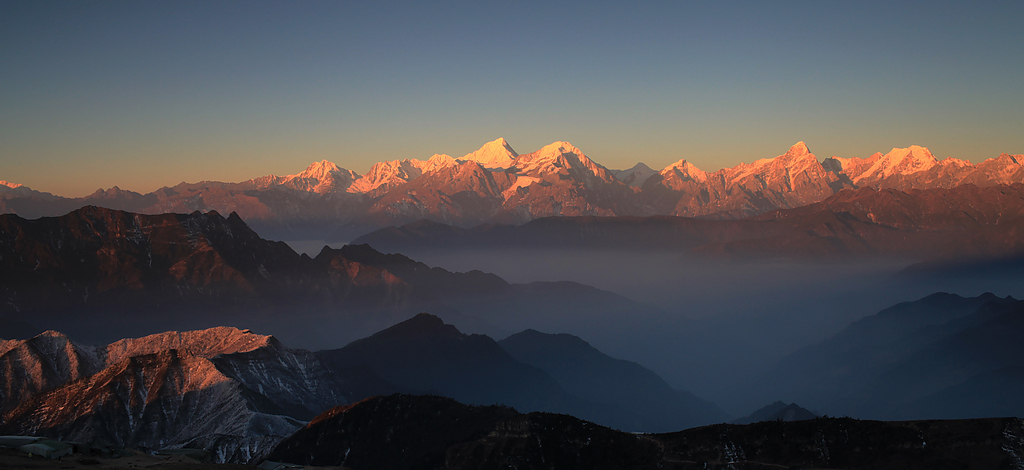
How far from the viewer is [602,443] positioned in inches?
5226

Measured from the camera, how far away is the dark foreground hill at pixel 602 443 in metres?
112

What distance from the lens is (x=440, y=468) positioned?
134500 millimetres

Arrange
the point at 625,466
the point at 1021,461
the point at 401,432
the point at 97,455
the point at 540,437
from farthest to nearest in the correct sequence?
the point at 401,432 < the point at 540,437 < the point at 625,466 < the point at 1021,461 < the point at 97,455

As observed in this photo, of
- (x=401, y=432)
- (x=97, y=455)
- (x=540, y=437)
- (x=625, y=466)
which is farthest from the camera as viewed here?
(x=401, y=432)

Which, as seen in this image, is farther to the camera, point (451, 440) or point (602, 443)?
point (451, 440)

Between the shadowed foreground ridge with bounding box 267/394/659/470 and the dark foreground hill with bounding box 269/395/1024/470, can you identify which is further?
the shadowed foreground ridge with bounding box 267/394/659/470

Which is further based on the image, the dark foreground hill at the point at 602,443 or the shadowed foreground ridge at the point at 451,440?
the shadowed foreground ridge at the point at 451,440

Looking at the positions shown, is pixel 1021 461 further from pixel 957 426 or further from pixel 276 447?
pixel 276 447

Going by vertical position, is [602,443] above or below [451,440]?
above

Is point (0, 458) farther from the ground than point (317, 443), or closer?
farther from the ground

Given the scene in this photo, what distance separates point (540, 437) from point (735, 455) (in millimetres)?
34797

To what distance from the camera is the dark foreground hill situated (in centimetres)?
11244

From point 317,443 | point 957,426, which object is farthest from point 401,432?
point 957,426

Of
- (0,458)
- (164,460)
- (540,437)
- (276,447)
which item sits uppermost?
(0,458)
